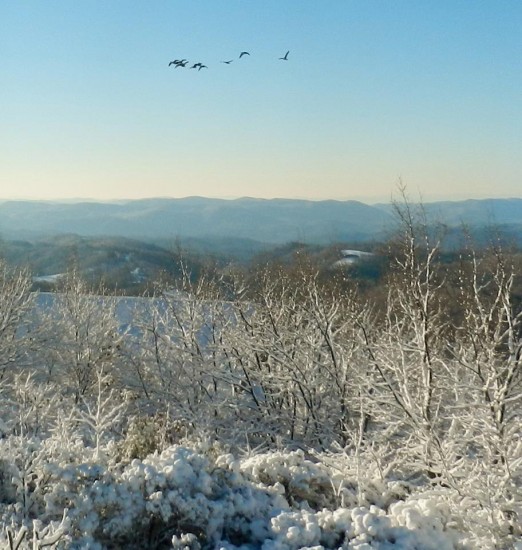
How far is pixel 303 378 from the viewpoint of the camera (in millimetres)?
12023

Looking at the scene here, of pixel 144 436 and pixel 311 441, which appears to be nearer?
pixel 144 436

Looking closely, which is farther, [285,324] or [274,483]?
[285,324]

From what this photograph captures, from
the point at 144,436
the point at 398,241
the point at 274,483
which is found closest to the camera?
the point at 274,483

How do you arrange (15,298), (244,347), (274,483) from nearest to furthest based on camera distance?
1. (274,483)
2. (244,347)
3. (15,298)

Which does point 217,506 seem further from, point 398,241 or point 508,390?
point 398,241

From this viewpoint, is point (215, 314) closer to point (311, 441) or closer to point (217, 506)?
point (311, 441)

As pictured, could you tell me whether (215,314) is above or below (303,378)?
above

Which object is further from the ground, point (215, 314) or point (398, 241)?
point (398, 241)

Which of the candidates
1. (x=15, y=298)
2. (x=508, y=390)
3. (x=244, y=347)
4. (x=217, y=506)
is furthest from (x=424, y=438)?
(x=15, y=298)

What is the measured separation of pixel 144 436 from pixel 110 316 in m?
12.5

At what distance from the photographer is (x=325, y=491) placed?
20.9 ft

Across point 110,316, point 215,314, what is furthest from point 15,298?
point 215,314

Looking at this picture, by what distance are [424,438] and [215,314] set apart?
892 cm

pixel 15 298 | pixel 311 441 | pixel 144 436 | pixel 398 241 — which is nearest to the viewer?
pixel 144 436
